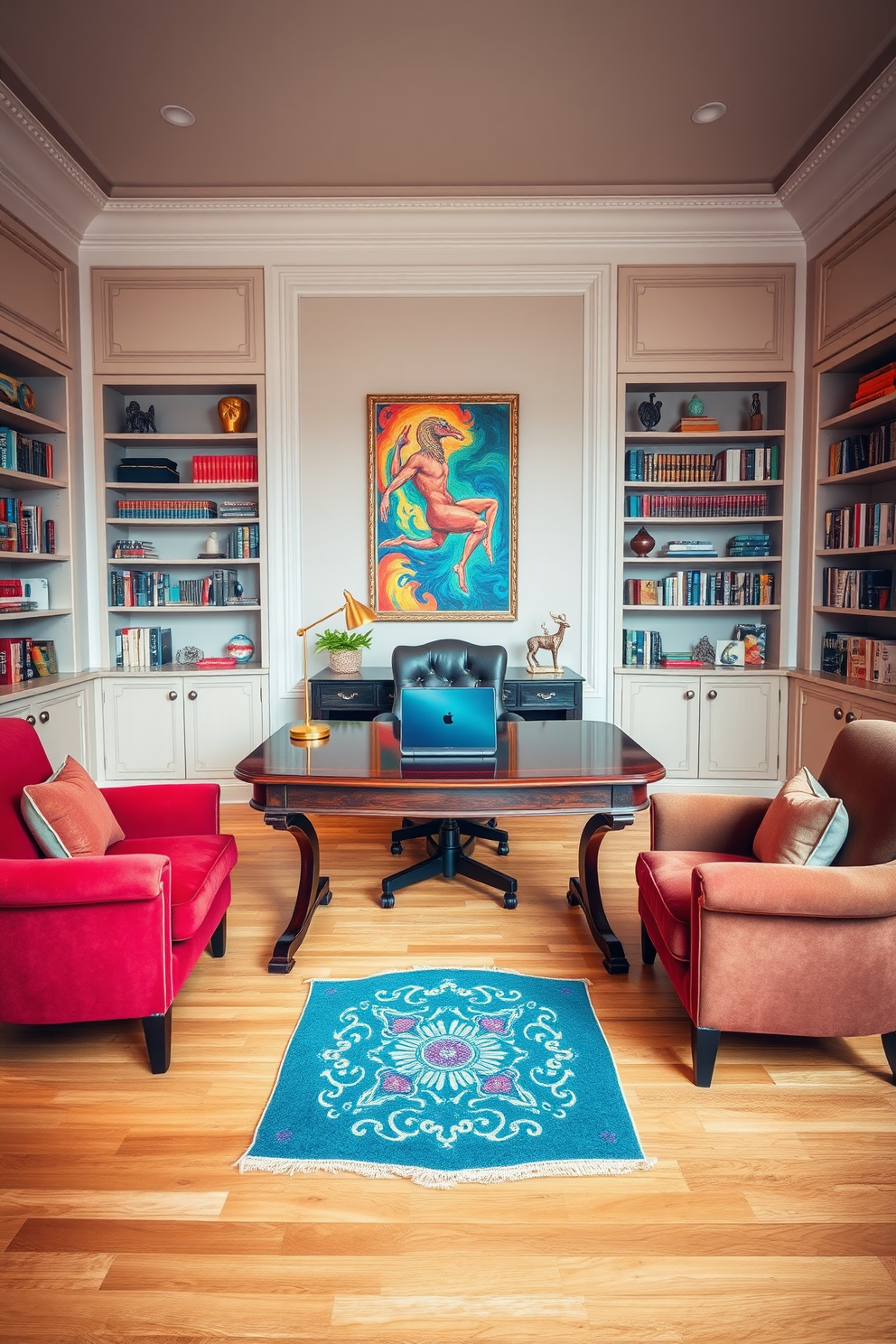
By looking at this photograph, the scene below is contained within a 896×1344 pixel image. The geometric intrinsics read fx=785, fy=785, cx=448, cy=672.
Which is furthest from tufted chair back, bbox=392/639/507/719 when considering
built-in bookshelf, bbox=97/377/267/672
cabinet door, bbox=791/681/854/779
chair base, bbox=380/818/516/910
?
cabinet door, bbox=791/681/854/779

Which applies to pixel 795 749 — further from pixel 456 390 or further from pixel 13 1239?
pixel 13 1239

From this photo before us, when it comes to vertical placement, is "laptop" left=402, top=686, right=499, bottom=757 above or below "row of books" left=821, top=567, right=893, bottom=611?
below

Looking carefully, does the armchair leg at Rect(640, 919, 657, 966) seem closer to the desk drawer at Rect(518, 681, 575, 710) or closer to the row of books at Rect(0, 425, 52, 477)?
the desk drawer at Rect(518, 681, 575, 710)

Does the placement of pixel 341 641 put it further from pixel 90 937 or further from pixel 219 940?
pixel 90 937

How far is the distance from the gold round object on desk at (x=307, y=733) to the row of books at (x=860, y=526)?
286 cm

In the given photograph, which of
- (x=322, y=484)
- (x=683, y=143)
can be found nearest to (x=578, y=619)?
(x=322, y=484)

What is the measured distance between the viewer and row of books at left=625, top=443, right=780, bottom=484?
15.4 ft

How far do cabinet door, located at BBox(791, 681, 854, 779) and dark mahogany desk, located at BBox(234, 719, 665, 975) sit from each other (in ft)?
6.04

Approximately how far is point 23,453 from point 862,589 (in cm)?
451

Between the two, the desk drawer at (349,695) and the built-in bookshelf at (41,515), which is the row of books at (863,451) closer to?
the desk drawer at (349,695)

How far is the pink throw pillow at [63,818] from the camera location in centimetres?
218

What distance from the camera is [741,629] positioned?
4895 millimetres

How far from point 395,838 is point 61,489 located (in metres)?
2.81

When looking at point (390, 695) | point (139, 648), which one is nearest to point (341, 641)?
point (390, 695)
